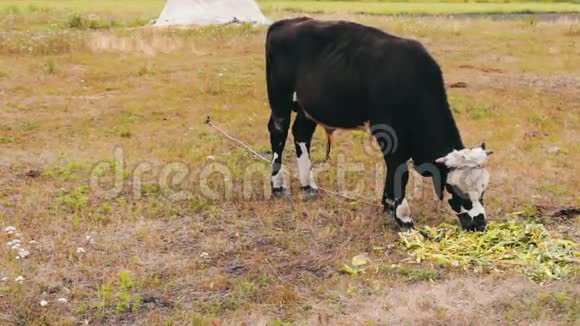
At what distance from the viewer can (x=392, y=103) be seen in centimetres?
786

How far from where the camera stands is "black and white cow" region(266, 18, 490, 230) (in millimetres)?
7637

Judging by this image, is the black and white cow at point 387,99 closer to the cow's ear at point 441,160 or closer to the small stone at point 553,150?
the cow's ear at point 441,160

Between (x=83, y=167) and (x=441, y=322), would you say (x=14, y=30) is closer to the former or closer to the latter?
(x=83, y=167)

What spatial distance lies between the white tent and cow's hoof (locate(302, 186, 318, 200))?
1666 centimetres

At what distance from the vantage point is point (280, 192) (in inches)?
367

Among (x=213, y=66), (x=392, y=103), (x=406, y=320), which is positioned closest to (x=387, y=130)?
(x=392, y=103)

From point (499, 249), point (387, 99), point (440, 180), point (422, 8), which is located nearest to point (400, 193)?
point (440, 180)

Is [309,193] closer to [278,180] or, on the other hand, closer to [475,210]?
[278,180]

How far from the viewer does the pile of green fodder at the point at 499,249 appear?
696 cm

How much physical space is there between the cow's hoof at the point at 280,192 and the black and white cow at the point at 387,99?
960 mm

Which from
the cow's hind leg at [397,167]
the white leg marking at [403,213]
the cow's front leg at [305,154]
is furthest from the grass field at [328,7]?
the white leg marking at [403,213]

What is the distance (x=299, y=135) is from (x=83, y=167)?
10.0 ft

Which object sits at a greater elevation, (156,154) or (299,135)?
(299,135)

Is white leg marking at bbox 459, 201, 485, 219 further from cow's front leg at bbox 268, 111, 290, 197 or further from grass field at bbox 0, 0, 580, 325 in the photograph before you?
cow's front leg at bbox 268, 111, 290, 197
